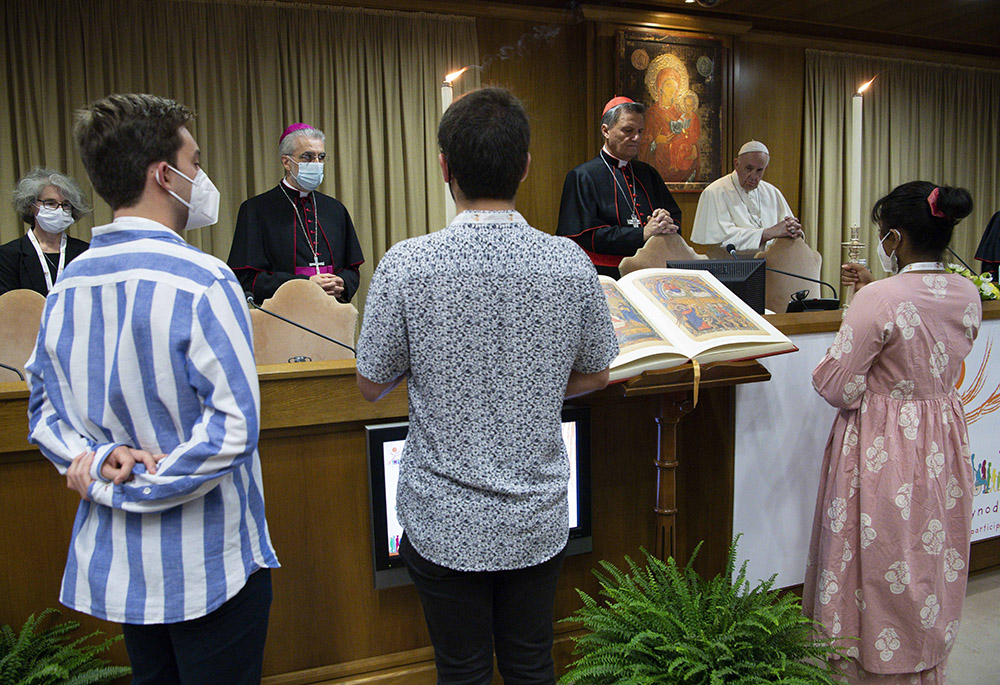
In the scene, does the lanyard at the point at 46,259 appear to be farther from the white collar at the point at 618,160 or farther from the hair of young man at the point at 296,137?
the white collar at the point at 618,160

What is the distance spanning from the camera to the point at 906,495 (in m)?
1.82

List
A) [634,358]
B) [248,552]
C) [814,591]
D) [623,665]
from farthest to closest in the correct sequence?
[814,591], [623,665], [634,358], [248,552]

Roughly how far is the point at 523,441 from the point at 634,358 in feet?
1.88

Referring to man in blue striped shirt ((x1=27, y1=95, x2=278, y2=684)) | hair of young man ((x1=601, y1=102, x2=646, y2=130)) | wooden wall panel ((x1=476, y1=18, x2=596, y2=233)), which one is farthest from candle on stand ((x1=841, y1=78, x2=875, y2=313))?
wooden wall panel ((x1=476, y1=18, x2=596, y2=233))

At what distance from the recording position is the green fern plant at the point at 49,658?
1.58 meters

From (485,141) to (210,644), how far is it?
2.84 feet

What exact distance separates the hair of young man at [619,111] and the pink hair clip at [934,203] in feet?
5.58

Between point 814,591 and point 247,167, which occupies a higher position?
point 247,167

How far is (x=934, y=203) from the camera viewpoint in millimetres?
1719

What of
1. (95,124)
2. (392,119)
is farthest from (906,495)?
(392,119)

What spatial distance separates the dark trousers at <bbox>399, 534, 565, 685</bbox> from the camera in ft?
3.88

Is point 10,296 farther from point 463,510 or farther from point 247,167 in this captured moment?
point 247,167

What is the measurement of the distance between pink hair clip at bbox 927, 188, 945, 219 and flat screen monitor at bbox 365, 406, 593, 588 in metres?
0.95

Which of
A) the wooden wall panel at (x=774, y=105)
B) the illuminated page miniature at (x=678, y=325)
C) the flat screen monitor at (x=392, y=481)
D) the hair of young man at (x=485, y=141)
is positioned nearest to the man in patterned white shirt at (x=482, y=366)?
the hair of young man at (x=485, y=141)
